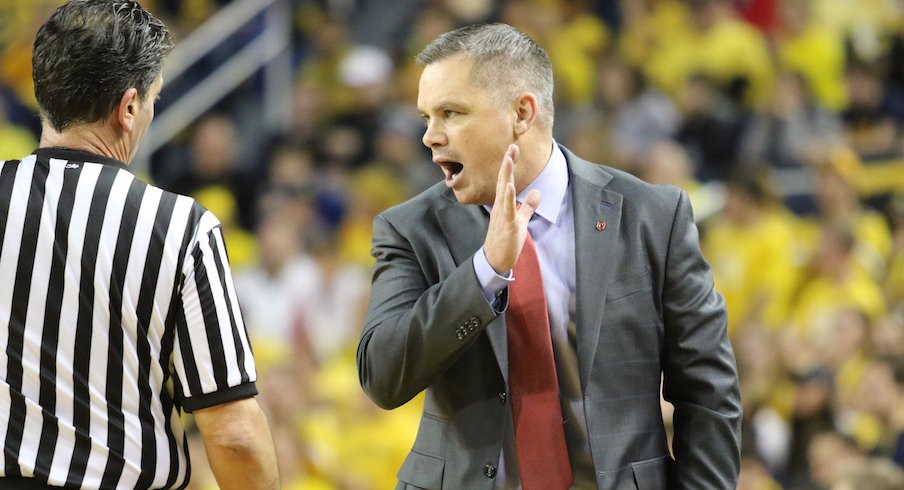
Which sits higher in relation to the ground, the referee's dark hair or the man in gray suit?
the referee's dark hair

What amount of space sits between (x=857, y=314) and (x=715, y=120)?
275 cm

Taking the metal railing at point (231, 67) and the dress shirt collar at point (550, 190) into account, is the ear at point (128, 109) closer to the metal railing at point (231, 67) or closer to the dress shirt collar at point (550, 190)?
the dress shirt collar at point (550, 190)

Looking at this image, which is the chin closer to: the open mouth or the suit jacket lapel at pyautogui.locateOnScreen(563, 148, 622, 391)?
the open mouth

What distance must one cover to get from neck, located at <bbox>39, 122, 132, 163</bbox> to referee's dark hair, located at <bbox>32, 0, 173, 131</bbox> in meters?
0.01

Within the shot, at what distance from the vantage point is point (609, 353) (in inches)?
104

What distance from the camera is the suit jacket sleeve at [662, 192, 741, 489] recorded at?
266 centimetres

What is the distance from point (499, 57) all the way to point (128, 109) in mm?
774

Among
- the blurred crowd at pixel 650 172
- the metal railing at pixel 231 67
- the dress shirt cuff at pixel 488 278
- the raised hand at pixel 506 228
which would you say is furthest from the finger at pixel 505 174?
the metal railing at pixel 231 67

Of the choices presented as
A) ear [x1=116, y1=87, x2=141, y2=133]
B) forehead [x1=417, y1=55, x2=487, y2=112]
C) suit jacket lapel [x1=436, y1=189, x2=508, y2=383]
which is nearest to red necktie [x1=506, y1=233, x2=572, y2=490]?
suit jacket lapel [x1=436, y1=189, x2=508, y2=383]

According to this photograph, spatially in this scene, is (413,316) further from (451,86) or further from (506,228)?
(451,86)

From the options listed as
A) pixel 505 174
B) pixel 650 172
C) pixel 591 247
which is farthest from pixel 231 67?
pixel 505 174

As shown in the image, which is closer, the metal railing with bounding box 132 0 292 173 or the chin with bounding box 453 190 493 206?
the chin with bounding box 453 190 493 206

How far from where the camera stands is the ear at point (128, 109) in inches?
94.5

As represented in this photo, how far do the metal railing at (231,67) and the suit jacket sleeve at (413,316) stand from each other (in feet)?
21.1
